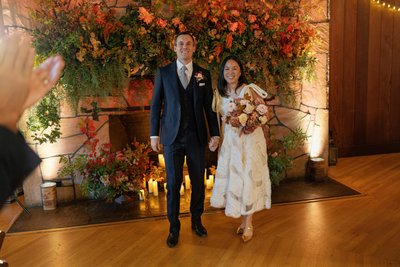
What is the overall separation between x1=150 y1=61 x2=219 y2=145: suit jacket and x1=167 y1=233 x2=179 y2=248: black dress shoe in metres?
0.71

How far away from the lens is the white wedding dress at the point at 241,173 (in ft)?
9.78

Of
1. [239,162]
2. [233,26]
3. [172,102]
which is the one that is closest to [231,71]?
[172,102]

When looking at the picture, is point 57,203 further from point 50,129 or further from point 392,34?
point 392,34

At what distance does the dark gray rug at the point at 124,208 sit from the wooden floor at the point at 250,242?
0.12m

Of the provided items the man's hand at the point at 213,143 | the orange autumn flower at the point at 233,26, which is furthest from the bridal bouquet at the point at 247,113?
the orange autumn flower at the point at 233,26

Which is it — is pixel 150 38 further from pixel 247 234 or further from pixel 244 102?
pixel 247 234

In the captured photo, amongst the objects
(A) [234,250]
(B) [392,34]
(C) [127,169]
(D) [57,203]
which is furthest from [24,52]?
(B) [392,34]

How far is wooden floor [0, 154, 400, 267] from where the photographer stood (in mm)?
2768

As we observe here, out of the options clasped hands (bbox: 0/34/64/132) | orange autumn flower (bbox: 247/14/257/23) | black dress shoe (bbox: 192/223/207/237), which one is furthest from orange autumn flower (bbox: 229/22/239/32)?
clasped hands (bbox: 0/34/64/132)

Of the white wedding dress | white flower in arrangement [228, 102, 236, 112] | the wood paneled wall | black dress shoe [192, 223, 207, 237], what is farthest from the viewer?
the wood paneled wall

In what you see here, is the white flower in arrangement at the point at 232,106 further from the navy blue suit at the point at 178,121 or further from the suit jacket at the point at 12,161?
the suit jacket at the point at 12,161

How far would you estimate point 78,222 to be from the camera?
3.49m

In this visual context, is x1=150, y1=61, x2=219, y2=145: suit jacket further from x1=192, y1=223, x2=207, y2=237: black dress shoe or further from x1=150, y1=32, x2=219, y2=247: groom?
x1=192, y1=223, x2=207, y2=237: black dress shoe

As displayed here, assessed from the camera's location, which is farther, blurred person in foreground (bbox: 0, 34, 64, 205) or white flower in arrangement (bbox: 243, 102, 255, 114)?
white flower in arrangement (bbox: 243, 102, 255, 114)
